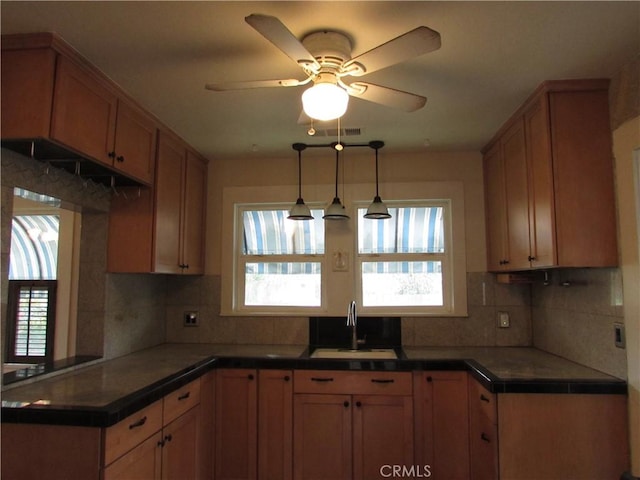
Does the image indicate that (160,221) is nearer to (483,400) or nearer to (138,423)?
(138,423)

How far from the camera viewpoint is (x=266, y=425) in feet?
8.84

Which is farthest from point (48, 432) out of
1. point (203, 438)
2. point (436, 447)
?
point (436, 447)

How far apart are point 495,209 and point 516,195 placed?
408 millimetres

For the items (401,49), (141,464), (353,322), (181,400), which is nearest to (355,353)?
(353,322)

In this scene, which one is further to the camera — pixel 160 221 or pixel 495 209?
pixel 495 209

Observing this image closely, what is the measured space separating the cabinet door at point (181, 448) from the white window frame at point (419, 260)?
148 centimetres

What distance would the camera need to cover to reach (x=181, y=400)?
7.43ft

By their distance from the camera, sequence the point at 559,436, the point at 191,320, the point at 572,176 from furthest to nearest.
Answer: the point at 191,320, the point at 572,176, the point at 559,436

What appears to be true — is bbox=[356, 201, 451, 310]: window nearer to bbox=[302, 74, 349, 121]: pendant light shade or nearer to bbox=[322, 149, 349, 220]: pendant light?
bbox=[322, 149, 349, 220]: pendant light

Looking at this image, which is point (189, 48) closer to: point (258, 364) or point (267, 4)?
point (267, 4)

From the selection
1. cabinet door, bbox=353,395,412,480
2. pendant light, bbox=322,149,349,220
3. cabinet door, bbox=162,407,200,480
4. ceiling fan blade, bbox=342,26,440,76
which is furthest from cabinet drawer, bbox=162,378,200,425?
ceiling fan blade, bbox=342,26,440,76

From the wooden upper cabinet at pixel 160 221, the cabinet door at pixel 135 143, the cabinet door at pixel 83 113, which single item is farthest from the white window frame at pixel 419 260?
the cabinet door at pixel 83 113

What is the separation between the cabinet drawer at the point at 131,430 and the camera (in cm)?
163

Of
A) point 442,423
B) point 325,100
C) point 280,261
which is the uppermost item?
point 325,100
